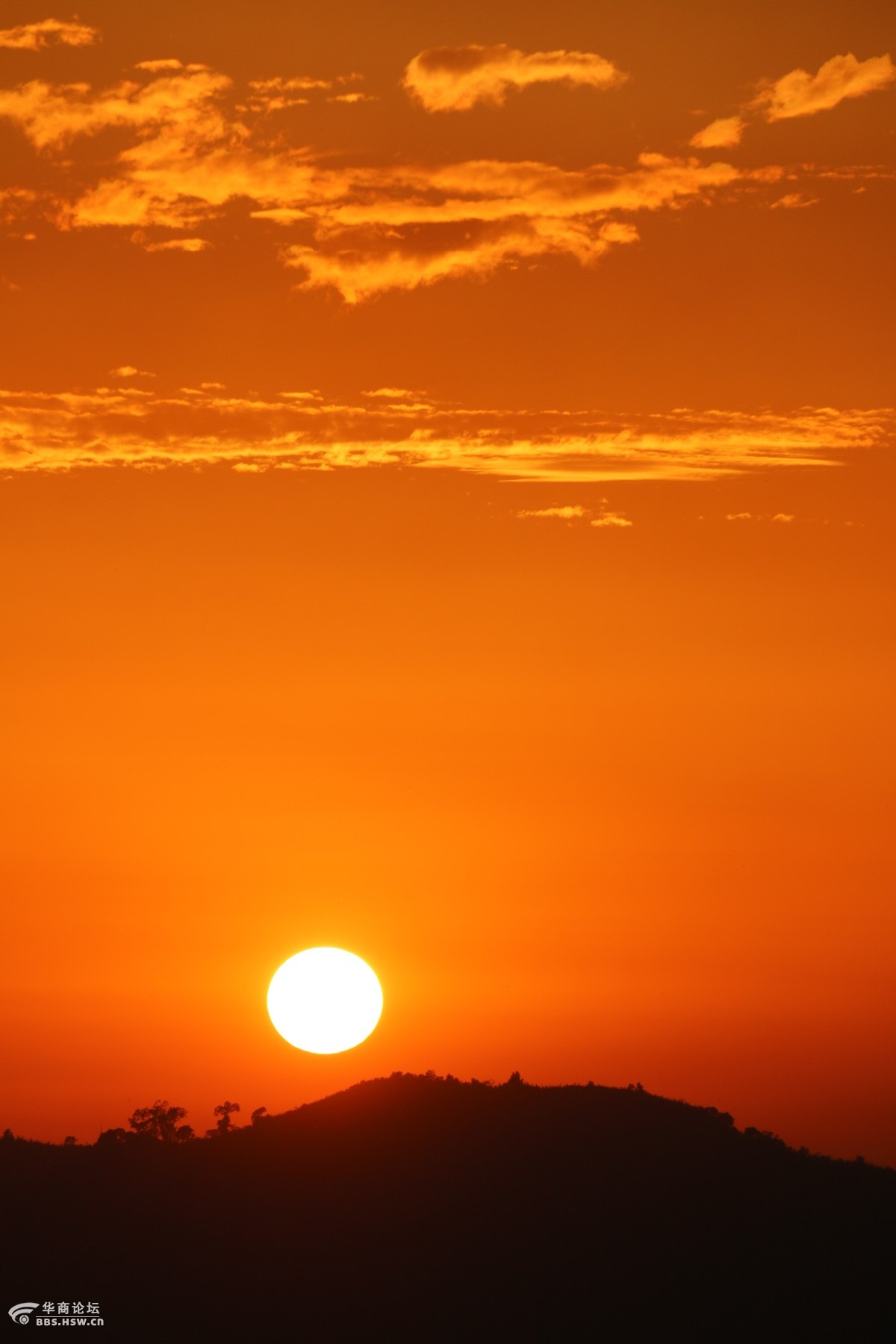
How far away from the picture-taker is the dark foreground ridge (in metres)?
80.4

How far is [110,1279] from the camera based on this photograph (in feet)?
279

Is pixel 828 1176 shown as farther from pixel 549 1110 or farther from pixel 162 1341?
pixel 162 1341

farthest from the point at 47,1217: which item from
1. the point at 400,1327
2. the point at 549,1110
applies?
the point at 549,1110

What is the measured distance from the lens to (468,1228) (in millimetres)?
85312

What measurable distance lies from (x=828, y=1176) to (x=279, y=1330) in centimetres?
2925
